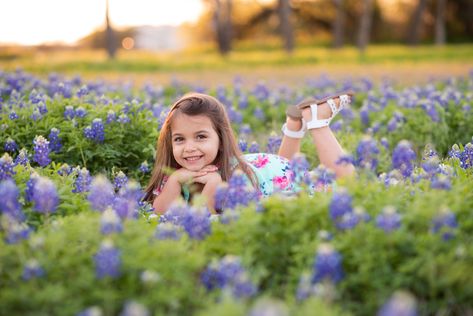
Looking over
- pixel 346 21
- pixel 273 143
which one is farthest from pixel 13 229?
pixel 346 21

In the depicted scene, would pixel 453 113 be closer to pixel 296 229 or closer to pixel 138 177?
pixel 138 177

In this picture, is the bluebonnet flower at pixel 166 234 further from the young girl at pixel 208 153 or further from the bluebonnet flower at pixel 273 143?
the bluebonnet flower at pixel 273 143

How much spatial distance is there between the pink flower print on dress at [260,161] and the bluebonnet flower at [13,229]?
237cm

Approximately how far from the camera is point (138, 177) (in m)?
5.54

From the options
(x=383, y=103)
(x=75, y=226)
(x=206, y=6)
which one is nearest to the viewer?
(x=75, y=226)

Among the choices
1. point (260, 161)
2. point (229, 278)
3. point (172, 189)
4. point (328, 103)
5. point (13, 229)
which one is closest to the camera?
point (229, 278)

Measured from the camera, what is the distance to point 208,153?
4.77m

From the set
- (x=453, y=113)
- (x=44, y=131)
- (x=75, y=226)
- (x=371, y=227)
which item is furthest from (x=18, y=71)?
(x=371, y=227)

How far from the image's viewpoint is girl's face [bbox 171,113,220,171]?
474cm

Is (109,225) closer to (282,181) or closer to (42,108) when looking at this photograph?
(282,181)

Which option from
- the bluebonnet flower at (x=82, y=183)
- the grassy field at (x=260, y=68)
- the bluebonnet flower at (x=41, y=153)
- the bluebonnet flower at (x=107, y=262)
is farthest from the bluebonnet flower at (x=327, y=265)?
the grassy field at (x=260, y=68)

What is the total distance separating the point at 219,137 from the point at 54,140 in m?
1.29

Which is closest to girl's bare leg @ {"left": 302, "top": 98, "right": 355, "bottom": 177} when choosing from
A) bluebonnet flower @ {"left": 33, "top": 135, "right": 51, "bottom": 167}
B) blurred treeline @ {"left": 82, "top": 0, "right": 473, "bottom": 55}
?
bluebonnet flower @ {"left": 33, "top": 135, "right": 51, "bottom": 167}

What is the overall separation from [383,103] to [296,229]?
5515 millimetres
